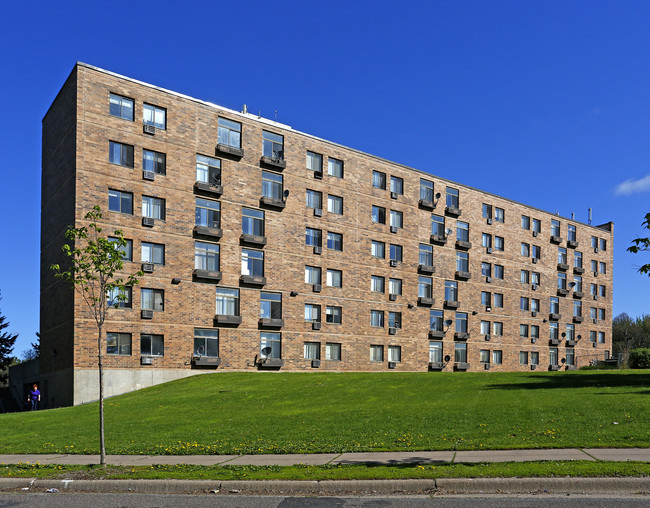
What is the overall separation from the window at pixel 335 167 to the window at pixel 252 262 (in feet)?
29.8

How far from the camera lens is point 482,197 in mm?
58719

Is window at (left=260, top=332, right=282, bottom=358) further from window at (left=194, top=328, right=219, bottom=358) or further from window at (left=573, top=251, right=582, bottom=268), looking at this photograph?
window at (left=573, top=251, right=582, bottom=268)

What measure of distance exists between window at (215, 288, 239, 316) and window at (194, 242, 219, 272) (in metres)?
1.60

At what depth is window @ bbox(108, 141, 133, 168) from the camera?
1449 inches

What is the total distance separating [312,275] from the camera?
4562 cm

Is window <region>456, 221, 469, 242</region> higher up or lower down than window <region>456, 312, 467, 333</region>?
higher up

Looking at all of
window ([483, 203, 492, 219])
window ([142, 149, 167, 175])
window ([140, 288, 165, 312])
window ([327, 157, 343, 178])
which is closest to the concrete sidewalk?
window ([140, 288, 165, 312])

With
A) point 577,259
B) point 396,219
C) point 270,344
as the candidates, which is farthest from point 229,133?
point 577,259

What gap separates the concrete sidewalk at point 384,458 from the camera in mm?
11414

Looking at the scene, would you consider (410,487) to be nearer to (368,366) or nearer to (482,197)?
(368,366)

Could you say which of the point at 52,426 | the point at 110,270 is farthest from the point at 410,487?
the point at 52,426

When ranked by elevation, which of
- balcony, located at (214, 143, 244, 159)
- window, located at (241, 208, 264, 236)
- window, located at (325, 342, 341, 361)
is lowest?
window, located at (325, 342, 341, 361)

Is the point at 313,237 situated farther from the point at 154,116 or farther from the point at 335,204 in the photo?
the point at 154,116

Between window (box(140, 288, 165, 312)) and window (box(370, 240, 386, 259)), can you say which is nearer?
window (box(140, 288, 165, 312))
